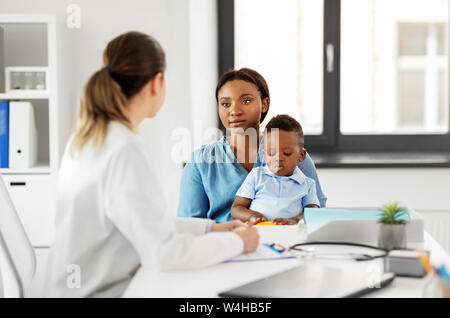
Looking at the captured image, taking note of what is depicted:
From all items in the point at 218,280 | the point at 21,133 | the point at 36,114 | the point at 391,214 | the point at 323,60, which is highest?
the point at 323,60

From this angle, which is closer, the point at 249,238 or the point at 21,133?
the point at 249,238

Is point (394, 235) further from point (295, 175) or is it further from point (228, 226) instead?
point (295, 175)

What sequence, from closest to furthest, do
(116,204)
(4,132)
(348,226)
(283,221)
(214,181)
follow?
1. (116,204)
2. (348,226)
3. (283,221)
4. (214,181)
5. (4,132)

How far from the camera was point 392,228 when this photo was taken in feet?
4.27

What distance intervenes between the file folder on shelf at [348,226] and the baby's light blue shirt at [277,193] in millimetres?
442

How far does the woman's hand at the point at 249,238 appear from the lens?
4.26 ft

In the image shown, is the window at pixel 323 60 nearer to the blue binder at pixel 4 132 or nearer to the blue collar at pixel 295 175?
the blue binder at pixel 4 132

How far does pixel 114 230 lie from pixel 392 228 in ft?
2.02

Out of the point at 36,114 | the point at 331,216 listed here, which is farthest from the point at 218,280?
the point at 36,114

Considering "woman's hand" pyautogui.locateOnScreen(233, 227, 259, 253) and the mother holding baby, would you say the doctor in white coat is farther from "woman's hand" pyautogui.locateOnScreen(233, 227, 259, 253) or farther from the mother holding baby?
the mother holding baby

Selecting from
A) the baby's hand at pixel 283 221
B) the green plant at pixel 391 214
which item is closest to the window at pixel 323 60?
the baby's hand at pixel 283 221

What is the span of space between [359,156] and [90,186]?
2295 millimetres
